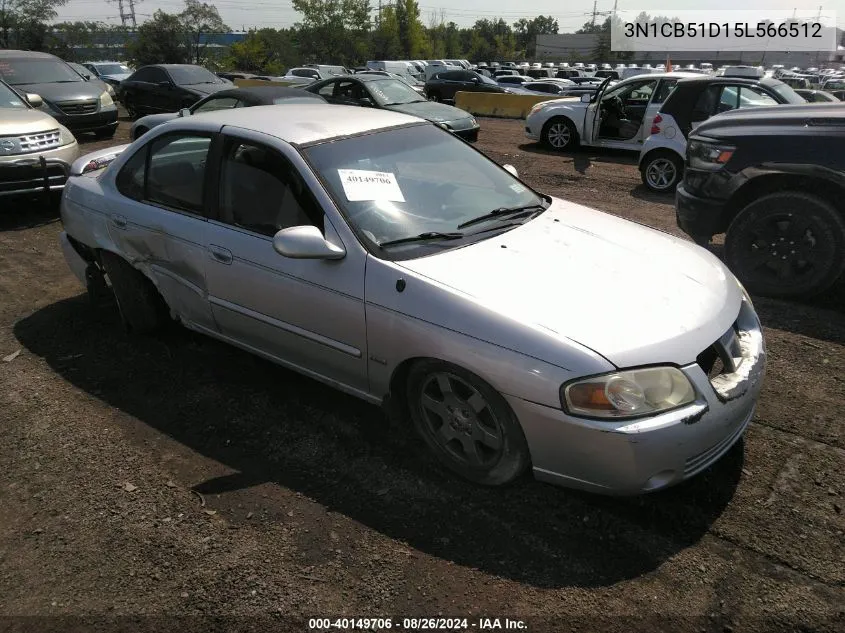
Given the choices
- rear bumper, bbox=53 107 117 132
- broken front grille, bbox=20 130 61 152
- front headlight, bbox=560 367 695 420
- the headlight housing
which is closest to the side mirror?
front headlight, bbox=560 367 695 420

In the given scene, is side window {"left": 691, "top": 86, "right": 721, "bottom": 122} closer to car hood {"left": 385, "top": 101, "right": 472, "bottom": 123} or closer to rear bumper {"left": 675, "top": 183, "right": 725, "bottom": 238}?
rear bumper {"left": 675, "top": 183, "right": 725, "bottom": 238}

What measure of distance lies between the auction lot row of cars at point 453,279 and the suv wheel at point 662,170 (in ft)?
12.8

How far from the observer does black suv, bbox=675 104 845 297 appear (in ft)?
15.1

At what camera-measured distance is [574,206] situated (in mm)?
3910

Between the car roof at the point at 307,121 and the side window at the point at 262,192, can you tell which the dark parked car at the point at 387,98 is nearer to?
the car roof at the point at 307,121

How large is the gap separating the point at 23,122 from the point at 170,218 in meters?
5.17

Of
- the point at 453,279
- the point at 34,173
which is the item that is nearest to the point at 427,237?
the point at 453,279

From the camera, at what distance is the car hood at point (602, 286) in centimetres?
250

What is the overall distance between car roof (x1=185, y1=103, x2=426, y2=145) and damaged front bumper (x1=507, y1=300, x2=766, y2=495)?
1.84m

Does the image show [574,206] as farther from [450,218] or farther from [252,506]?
[252,506]

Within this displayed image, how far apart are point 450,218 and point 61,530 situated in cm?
228

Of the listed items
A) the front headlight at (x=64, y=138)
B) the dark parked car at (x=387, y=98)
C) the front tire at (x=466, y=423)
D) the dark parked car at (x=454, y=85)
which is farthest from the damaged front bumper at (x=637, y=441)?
the dark parked car at (x=454, y=85)

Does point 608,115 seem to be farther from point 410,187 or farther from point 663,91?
point 410,187

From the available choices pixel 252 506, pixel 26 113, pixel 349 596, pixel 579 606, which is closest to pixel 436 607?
pixel 349 596
